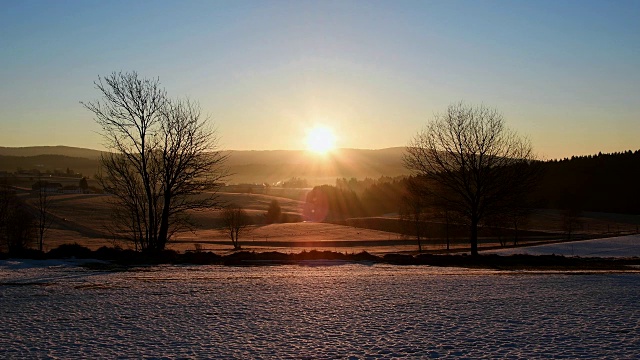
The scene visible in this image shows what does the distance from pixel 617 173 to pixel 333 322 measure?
12061cm

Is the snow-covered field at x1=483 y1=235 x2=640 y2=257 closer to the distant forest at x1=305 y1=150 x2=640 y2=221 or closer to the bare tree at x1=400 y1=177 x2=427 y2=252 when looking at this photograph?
the bare tree at x1=400 y1=177 x2=427 y2=252

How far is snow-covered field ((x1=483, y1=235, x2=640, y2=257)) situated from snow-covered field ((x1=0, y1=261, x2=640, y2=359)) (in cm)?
1771

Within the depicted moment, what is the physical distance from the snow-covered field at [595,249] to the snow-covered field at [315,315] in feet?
58.1

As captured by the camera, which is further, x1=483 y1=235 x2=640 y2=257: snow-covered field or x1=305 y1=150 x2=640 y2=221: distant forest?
x1=305 y1=150 x2=640 y2=221: distant forest

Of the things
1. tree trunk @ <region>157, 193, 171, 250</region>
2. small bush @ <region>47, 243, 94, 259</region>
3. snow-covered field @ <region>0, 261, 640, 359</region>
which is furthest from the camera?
tree trunk @ <region>157, 193, 171, 250</region>

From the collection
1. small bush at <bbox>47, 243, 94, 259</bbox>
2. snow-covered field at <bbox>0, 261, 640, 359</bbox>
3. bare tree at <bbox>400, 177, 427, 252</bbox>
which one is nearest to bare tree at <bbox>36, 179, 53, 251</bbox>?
small bush at <bbox>47, 243, 94, 259</bbox>

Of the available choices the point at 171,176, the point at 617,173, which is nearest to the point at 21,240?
the point at 171,176

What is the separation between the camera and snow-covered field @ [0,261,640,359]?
34.4ft

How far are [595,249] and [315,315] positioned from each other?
111 ft

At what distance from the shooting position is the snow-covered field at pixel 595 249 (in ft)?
124

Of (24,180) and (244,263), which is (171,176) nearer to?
(244,263)

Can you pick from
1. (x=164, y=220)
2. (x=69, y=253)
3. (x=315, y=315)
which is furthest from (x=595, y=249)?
(x=69, y=253)

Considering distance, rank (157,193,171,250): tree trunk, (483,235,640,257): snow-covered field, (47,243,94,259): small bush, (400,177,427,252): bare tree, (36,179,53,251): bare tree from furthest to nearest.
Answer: (400,177,427,252): bare tree, (36,179,53,251): bare tree, (483,235,640,257): snow-covered field, (157,193,171,250): tree trunk, (47,243,94,259): small bush

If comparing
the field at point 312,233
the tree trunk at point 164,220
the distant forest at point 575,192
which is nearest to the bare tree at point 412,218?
the field at point 312,233
